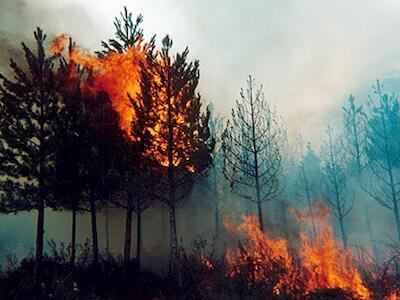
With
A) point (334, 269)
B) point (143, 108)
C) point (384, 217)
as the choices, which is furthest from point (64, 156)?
point (384, 217)

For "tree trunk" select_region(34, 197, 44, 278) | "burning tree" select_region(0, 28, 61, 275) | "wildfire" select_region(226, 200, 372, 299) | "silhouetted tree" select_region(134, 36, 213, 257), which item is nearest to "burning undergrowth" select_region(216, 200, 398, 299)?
"wildfire" select_region(226, 200, 372, 299)

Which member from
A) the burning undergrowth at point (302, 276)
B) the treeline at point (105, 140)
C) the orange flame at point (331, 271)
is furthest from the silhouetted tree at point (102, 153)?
the orange flame at point (331, 271)

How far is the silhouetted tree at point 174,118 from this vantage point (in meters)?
18.3

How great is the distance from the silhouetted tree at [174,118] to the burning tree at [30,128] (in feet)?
17.8

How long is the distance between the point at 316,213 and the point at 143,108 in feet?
80.0

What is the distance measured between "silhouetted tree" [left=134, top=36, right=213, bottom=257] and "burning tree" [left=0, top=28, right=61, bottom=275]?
17.8ft

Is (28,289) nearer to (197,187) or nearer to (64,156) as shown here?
(64,156)

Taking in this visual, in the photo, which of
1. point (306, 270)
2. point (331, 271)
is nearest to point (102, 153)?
point (306, 270)

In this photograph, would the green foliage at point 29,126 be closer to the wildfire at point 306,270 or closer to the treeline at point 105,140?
the treeline at point 105,140

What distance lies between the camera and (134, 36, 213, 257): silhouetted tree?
1831 cm

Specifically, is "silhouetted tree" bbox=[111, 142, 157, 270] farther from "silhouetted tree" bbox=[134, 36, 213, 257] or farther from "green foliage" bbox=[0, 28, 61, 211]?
"green foliage" bbox=[0, 28, 61, 211]

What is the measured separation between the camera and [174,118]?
61.0 feet

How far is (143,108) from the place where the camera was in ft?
61.1

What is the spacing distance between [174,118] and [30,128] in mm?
7765
